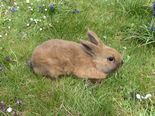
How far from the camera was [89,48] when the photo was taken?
5277mm

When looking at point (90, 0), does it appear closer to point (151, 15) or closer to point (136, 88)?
point (151, 15)

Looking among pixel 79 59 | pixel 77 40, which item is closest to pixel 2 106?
pixel 79 59

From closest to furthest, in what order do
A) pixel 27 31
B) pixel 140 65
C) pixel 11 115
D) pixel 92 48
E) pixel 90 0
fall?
pixel 11 115 < pixel 92 48 < pixel 140 65 < pixel 27 31 < pixel 90 0

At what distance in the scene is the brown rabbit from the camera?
17.2 ft

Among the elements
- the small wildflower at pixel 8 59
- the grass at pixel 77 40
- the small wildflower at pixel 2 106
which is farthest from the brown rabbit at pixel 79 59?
the small wildflower at pixel 2 106

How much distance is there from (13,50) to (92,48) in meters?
1.30

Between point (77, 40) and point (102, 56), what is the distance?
1005 millimetres

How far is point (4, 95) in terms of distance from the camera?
5.18 meters

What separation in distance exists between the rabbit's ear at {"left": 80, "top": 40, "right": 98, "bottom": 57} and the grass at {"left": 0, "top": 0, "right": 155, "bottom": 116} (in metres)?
0.36

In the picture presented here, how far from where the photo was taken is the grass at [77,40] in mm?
5016

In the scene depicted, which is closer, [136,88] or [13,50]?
[136,88]

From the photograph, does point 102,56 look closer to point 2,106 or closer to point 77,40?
point 77,40

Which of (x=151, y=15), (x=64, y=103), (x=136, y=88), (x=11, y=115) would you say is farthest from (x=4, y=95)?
(x=151, y=15)

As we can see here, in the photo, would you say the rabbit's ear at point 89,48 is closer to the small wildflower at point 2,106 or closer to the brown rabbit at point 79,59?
the brown rabbit at point 79,59
